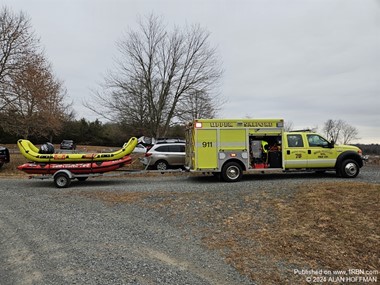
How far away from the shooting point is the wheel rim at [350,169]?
12.6 metres

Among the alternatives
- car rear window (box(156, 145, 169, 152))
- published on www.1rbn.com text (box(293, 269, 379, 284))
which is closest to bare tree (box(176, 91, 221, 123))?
car rear window (box(156, 145, 169, 152))

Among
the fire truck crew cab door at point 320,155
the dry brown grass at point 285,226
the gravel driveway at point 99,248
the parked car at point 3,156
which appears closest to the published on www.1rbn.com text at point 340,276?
the dry brown grass at point 285,226

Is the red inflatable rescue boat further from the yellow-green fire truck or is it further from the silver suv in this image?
the silver suv

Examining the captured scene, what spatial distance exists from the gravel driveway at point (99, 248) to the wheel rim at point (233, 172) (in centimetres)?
483

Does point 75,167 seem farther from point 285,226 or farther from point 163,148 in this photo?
point 285,226

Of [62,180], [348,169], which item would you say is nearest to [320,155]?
[348,169]

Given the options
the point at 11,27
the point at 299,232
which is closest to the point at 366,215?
the point at 299,232

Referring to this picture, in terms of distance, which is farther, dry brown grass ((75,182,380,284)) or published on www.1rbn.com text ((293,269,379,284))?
dry brown grass ((75,182,380,284))

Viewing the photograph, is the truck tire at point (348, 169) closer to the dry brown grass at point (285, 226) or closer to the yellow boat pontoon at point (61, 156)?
the dry brown grass at point (285, 226)

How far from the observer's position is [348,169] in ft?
41.4

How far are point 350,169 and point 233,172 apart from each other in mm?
4828

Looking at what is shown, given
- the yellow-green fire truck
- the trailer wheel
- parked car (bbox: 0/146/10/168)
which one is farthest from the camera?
parked car (bbox: 0/146/10/168)

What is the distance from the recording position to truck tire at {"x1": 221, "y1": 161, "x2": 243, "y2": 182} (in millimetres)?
12250

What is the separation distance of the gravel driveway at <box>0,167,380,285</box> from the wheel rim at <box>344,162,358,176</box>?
8.67 m
